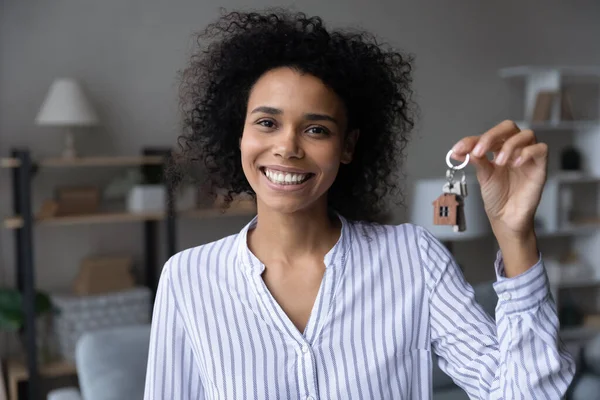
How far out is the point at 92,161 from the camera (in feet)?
11.7

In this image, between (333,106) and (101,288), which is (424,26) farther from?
(333,106)

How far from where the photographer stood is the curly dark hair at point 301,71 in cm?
126

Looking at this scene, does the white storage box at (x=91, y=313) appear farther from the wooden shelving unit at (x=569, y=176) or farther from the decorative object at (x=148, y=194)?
the wooden shelving unit at (x=569, y=176)

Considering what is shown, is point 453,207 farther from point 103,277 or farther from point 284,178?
point 103,277

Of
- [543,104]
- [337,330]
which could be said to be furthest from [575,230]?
[337,330]

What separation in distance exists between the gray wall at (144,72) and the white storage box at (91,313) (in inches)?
13.3

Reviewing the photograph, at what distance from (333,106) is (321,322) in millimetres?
346

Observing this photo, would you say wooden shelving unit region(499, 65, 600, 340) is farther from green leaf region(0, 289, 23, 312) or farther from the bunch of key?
the bunch of key

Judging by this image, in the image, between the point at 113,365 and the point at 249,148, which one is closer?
the point at 249,148

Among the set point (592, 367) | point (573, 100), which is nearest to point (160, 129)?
point (592, 367)

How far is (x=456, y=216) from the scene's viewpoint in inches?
Result: 41.6

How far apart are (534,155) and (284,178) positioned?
40cm

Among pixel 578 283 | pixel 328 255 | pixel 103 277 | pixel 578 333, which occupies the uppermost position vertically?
pixel 328 255

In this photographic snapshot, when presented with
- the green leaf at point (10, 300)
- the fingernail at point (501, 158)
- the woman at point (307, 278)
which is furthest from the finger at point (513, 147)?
the green leaf at point (10, 300)
